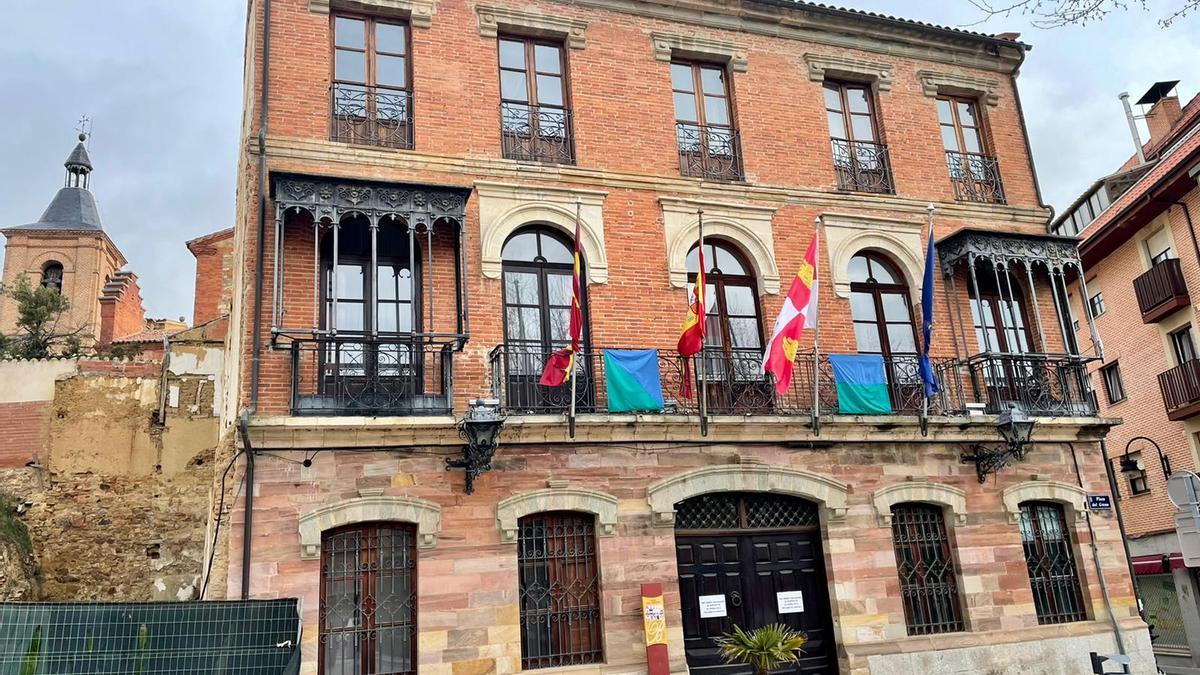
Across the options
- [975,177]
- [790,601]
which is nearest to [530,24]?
[975,177]

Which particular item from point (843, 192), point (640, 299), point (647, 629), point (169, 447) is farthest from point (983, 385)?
point (169, 447)

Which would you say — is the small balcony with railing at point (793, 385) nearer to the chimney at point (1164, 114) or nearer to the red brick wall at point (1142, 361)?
the red brick wall at point (1142, 361)

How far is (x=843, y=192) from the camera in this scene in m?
14.6

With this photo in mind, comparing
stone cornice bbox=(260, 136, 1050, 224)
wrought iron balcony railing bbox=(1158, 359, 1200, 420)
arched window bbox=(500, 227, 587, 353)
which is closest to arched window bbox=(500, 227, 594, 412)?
arched window bbox=(500, 227, 587, 353)

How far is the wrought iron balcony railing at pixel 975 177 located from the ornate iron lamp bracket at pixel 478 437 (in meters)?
9.40

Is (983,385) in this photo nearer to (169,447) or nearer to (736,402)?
(736,402)

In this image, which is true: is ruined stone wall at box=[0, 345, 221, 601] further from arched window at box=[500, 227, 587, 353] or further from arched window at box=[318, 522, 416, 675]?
arched window at box=[500, 227, 587, 353]

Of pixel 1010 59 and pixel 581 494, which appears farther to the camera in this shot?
pixel 1010 59

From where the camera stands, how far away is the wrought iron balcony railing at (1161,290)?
2242cm

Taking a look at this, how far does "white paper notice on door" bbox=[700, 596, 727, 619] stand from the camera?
11938 millimetres

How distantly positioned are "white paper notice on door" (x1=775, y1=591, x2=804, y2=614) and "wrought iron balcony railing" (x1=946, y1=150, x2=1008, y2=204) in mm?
7553

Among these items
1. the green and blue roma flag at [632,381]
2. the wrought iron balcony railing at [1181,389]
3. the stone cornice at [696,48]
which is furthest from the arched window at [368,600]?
the wrought iron balcony railing at [1181,389]

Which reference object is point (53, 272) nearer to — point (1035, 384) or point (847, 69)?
point (847, 69)

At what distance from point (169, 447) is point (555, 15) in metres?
10.8
